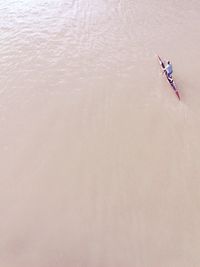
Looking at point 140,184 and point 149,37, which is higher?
point 149,37

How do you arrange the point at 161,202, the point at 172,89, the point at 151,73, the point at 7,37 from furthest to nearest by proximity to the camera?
the point at 7,37, the point at 151,73, the point at 172,89, the point at 161,202

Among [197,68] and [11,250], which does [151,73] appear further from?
[11,250]

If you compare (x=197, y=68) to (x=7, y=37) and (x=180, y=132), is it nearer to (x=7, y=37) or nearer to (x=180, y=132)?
(x=180, y=132)

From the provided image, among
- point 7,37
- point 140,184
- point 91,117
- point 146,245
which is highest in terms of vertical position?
point 7,37

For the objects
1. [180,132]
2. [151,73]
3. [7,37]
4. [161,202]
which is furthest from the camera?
[7,37]

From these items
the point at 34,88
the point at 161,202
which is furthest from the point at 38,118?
the point at 161,202

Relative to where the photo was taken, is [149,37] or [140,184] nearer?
[140,184]

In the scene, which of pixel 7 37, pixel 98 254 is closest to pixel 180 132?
pixel 98 254
